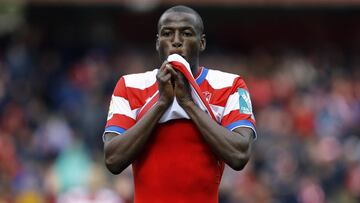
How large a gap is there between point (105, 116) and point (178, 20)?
10534 mm

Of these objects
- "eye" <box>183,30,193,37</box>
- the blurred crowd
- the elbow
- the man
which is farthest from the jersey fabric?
the blurred crowd

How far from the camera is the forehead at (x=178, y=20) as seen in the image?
18.5 feet

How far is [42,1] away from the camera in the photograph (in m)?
19.8

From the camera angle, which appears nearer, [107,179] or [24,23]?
[107,179]

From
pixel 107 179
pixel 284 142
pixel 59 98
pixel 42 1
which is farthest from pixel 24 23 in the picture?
pixel 107 179

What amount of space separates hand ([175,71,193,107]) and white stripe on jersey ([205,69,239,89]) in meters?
0.28

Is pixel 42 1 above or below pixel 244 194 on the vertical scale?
above

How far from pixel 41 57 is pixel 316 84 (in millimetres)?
4655

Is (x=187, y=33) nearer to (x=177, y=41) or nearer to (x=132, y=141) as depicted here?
(x=177, y=41)

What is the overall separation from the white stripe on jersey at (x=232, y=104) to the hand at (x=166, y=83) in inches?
13.2

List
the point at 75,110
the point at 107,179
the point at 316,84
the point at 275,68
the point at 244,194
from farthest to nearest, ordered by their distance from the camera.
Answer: the point at 275,68 → the point at 316,84 → the point at 75,110 → the point at 244,194 → the point at 107,179

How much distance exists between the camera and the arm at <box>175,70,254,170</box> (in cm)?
551

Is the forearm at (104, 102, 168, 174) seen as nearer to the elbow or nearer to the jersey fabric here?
the jersey fabric

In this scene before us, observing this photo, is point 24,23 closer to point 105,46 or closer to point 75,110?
point 105,46
